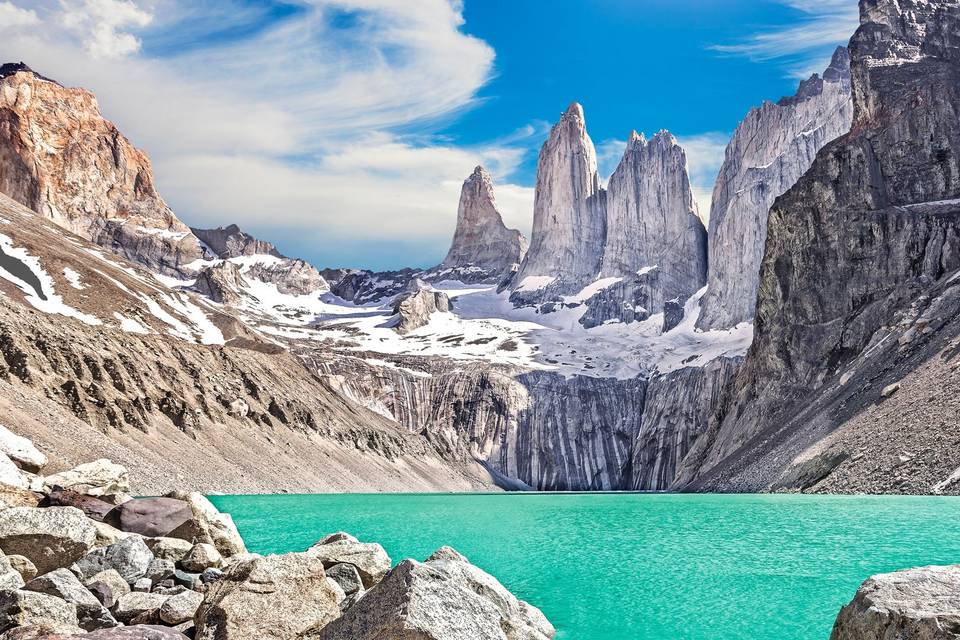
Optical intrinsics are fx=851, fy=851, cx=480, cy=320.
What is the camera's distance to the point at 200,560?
724 inches

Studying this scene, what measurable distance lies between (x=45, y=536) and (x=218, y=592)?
4.35 meters

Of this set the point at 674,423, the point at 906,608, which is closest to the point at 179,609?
the point at 906,608

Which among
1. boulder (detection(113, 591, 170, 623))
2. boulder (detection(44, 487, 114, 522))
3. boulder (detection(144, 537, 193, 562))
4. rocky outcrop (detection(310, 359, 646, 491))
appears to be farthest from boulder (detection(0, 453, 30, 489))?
rocky outcrop (detection(310, 359, 646, 491))

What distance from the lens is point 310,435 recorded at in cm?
9400

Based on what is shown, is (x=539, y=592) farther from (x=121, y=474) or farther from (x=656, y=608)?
(x=121, y=474)

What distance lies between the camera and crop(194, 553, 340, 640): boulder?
13172mm

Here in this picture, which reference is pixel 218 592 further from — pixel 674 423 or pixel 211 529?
pixel 674 423

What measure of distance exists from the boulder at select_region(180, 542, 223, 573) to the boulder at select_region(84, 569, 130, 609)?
2772mm

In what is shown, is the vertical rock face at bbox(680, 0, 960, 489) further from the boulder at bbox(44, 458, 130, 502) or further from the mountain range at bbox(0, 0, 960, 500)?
the boulder at bbox(44, 458, 130, 502)

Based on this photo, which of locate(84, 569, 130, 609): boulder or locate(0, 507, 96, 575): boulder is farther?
locate(0, 507, 96, 575): boulder

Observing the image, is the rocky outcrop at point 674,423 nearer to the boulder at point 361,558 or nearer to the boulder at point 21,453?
the boulder at point 21,453

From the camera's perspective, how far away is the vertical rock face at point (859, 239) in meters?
83.8

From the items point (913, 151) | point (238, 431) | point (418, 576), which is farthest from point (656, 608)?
point (913, 151)

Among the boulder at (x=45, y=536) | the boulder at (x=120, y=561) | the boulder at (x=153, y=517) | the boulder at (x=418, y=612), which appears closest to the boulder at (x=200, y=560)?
the boulder at (x=120, y=561)
